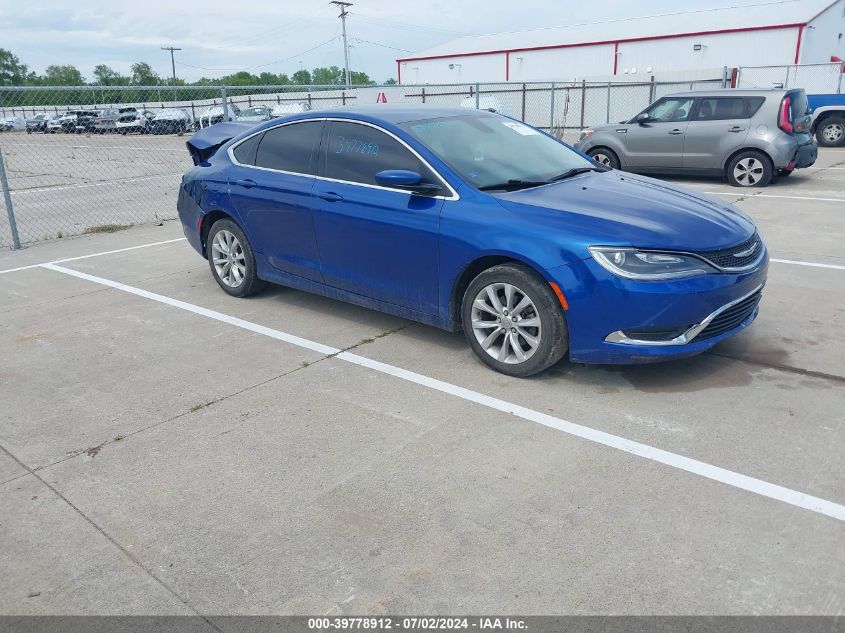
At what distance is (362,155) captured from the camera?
5.29 m

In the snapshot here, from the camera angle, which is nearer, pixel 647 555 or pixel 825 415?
pixel 647 555

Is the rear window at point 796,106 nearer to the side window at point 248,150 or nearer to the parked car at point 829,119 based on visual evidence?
the parked car at point 829,119

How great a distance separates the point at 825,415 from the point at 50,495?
4158 millimetres

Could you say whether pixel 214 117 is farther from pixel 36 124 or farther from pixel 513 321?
pixel 513 321

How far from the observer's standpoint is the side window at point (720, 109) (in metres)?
12.0

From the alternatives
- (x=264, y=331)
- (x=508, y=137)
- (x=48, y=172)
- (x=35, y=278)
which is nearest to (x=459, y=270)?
(x=508, y=137)

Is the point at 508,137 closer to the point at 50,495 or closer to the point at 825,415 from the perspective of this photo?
the point at 825,415

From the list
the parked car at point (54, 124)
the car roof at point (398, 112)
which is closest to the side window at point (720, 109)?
the car roof at point (398, 112)

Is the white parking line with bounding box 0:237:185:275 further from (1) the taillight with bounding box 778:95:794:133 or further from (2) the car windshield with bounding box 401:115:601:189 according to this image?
(1) the taillight with bounding box 778:95:794:133

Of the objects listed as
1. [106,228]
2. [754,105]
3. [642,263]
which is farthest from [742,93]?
[106,228]

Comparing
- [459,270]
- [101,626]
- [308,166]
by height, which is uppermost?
[308,166]

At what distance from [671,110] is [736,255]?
30.5 ft

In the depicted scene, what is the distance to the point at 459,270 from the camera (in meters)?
4.66

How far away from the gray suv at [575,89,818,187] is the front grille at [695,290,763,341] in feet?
27.3
